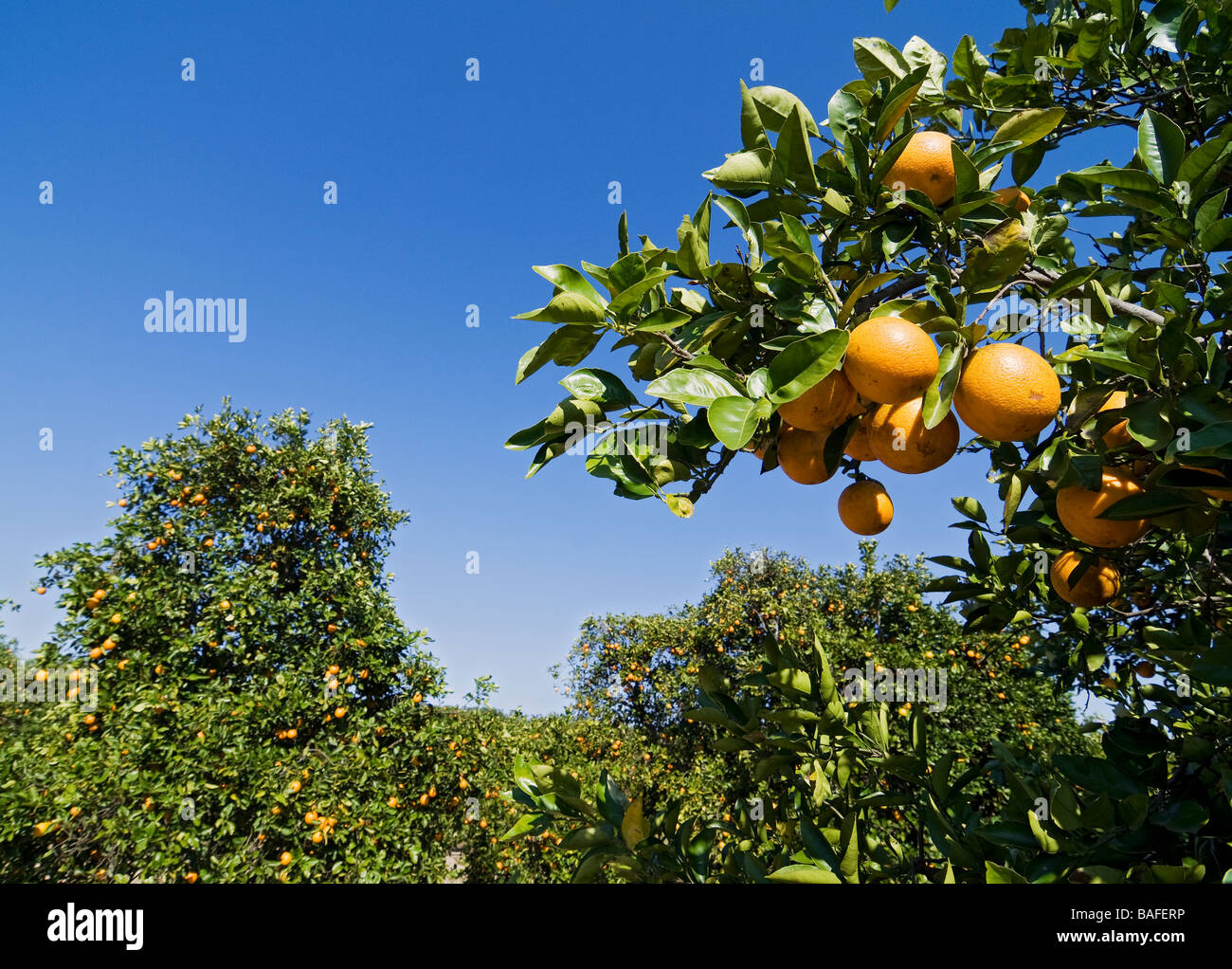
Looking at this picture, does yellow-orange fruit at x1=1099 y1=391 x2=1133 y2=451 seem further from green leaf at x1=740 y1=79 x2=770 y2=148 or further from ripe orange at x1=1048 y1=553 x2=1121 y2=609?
green leaf at x1=740 y1=79 x2=770 y2=148

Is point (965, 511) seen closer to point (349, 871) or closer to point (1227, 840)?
point (1227, 840)

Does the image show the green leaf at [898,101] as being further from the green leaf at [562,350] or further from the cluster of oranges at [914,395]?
the green leaf at [562,350]

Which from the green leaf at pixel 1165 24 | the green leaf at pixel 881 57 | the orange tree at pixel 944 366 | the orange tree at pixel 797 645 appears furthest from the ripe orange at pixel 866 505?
the orange tree at pixel 797 645

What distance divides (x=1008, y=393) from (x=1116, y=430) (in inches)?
14.3

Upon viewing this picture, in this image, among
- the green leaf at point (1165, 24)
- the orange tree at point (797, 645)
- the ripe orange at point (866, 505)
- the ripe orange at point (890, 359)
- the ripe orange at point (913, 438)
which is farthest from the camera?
the orange tree at point (797, 645)

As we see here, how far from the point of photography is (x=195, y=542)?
15.2ft

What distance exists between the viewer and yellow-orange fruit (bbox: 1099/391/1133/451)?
1035 mm

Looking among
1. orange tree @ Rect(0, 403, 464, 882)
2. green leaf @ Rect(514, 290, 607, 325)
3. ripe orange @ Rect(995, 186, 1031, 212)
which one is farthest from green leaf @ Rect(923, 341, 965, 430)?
orange tree @ Rect(0, 403, 464, 882)

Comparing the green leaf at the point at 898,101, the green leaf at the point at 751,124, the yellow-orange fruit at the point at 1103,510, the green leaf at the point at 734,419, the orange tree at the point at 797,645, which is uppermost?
the green leaf at the point at 751,124

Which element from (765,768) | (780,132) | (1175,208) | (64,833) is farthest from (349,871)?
(1175,208)

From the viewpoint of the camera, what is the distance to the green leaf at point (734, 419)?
0.70 metres

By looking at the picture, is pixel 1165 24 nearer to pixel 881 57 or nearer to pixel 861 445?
pixel 881 57

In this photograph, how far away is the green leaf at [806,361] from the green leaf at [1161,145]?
83cm
